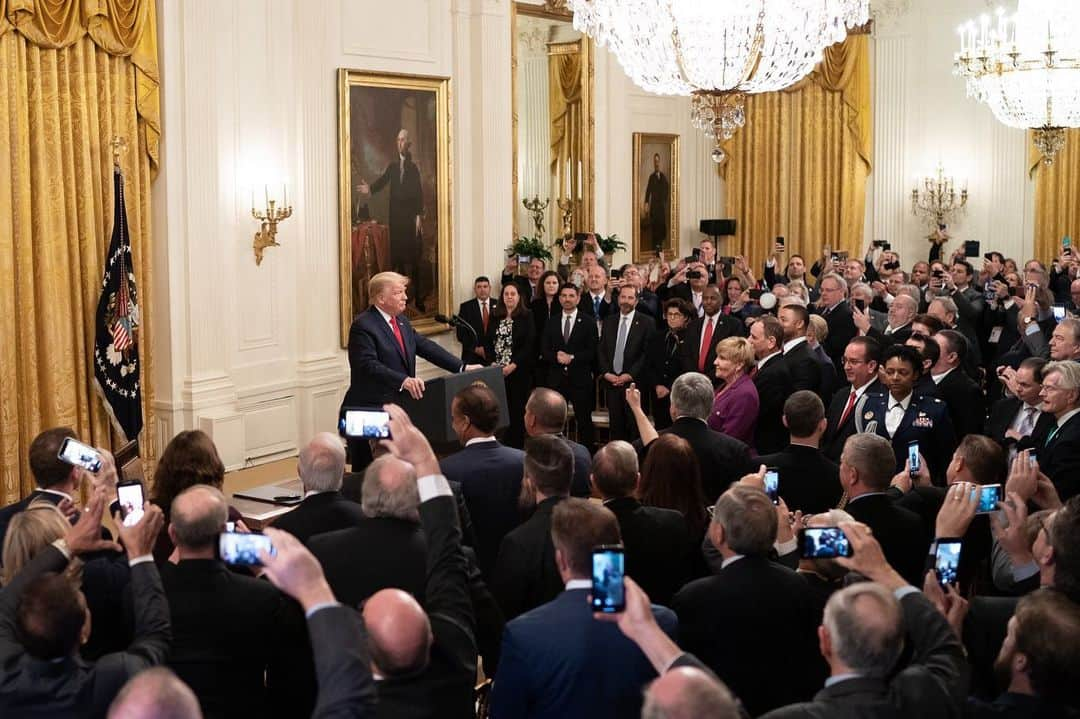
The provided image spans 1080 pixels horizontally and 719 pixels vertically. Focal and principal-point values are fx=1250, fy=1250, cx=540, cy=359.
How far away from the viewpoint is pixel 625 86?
16.6 meters

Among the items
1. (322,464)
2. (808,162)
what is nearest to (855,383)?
(322,464)

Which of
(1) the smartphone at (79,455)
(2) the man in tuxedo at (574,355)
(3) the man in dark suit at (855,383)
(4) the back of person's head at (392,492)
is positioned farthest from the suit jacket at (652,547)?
(2) the man in tuxedo at (574,355)

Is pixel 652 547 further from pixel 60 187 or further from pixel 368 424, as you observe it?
pixel 60 187

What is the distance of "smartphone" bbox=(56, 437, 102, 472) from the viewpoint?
4.74 m

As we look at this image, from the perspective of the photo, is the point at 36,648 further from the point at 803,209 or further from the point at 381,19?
the point at 803,209

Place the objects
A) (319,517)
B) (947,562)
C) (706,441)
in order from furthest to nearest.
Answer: (706,441) < (319,517) < (947,562)

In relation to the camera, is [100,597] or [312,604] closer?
[312,604]

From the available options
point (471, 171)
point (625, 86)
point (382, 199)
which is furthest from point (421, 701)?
point (625, 86)

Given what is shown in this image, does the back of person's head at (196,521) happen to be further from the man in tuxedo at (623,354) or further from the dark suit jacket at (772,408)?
the man in tuxedo at (623,354)

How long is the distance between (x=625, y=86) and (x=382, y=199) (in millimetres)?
5046

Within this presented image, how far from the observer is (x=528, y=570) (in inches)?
187

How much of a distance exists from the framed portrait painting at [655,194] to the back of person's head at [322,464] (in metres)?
13.0

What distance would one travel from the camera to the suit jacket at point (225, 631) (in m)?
3.95

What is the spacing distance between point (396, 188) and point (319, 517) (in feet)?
27.3
